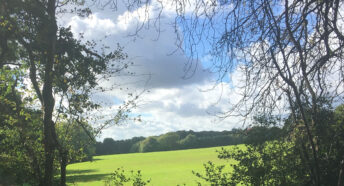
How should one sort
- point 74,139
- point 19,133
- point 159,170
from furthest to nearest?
point 159,170, point 74,139, point 19,133

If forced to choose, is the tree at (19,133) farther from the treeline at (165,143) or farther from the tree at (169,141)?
the tree at (169,141)

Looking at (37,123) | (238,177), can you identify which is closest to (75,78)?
(37,123)

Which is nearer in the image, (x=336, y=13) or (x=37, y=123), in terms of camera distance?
(x=336, y=13)

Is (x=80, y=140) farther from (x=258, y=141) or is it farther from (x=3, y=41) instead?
(x=258, y=141)

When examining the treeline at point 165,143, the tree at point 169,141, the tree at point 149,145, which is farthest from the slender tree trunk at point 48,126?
the tree at point 149,145

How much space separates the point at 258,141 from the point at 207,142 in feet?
188

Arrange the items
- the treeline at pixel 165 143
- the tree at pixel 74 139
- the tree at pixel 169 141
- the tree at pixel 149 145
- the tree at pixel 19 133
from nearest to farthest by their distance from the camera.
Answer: the tree at pixel 19 133 → the tree at pixel 74 139 → the treeline at pixel 165 143 → the tree at pixel 169 141 → the tree at pixel 149 145

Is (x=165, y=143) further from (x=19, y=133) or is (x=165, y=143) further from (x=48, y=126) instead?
(x=48, y=126)

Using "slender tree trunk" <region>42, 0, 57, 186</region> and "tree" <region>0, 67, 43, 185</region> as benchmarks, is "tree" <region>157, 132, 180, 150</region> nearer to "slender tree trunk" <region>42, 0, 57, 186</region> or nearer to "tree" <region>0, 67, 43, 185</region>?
"tree" <region>0, 67, 43, 185</region>

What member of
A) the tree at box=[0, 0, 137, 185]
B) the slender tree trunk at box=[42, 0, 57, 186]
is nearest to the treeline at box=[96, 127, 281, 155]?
the tree at box=[0, 0, 137, 185]

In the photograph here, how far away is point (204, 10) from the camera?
218 cm

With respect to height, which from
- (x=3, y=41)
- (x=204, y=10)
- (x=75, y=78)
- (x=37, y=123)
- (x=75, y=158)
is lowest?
(x=75, y=158)

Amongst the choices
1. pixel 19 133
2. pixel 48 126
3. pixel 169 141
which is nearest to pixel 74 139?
pixel 19 133

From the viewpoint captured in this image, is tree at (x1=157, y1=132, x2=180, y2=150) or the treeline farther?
tree at (x1=157, y1=132, x2=180, y2=150)
